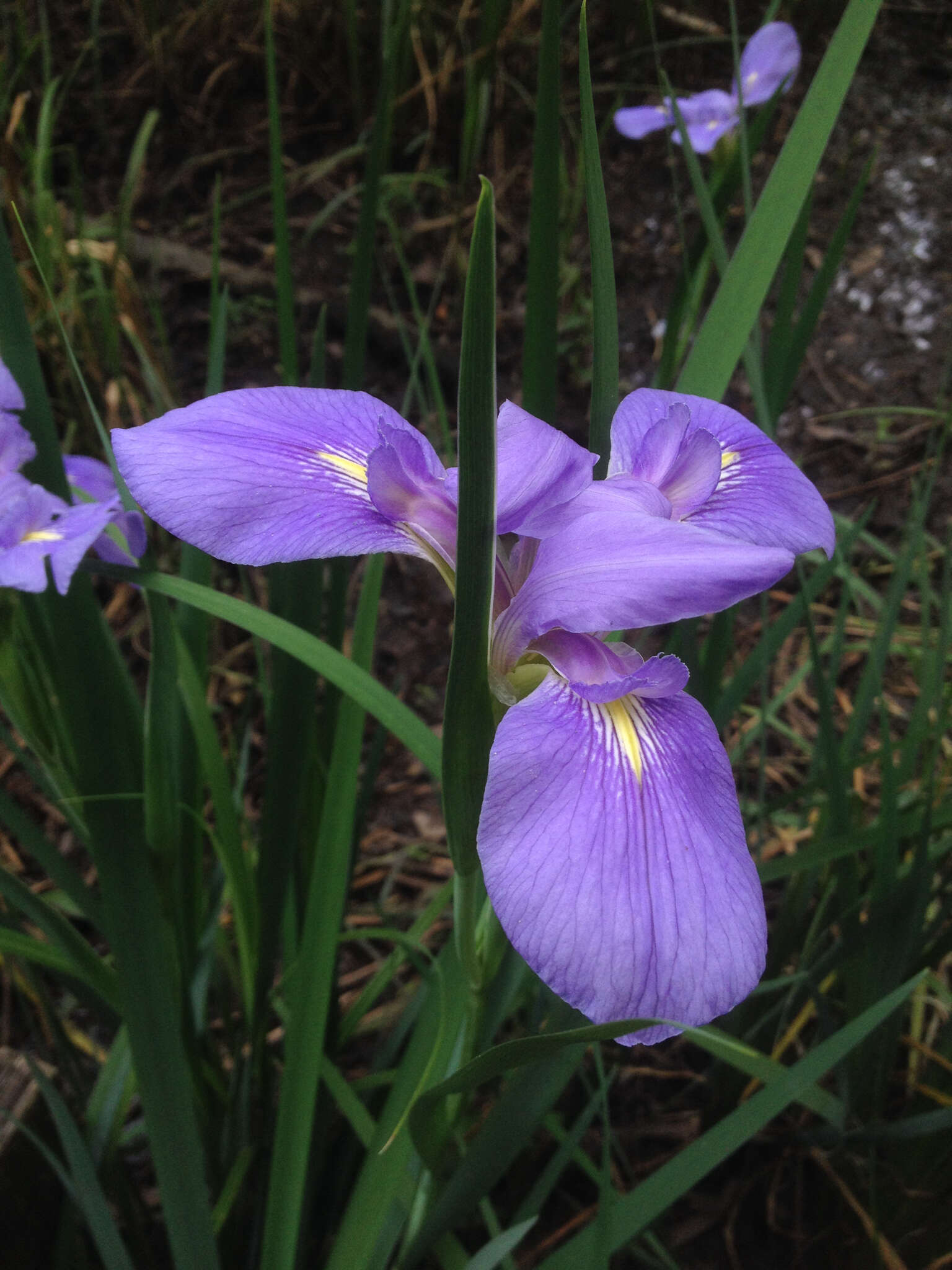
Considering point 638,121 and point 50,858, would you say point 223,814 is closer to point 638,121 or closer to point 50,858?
point 50,858

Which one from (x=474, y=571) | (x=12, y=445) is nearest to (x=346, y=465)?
(x=474, y=571)

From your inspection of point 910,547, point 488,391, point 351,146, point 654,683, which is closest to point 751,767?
point 910,547

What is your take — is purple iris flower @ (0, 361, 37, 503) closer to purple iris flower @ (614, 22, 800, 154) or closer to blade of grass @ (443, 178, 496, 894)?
blade of grass @ (443, 178, 496, 894)

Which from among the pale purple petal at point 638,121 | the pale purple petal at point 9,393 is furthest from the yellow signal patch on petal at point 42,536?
the pale purple petal at point 638,121

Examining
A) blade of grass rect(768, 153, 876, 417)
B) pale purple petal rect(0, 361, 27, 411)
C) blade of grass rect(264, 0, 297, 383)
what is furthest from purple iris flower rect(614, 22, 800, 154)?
pale purple petal rect(0, 361, 27, 411)

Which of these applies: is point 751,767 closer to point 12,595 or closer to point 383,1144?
point 383,1144
